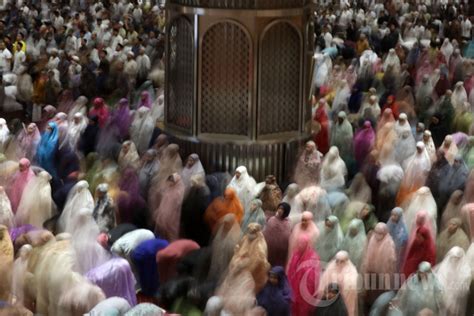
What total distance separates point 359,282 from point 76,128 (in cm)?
484

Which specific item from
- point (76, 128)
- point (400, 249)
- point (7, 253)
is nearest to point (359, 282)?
point (400, 249)

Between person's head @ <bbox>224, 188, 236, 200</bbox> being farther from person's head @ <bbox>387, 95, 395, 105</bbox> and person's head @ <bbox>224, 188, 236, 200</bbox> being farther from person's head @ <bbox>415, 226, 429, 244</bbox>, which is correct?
person's head @ <bbox>387, 95, 395, 105</bbox>

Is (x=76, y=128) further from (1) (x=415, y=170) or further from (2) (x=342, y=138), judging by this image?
(1) (x=415, y=170)

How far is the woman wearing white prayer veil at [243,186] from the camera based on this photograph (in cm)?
1109

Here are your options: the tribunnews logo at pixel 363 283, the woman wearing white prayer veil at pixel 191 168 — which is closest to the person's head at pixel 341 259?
the tribunnews logo at pixel 363 283

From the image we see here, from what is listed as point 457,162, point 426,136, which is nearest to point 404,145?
point 426,136

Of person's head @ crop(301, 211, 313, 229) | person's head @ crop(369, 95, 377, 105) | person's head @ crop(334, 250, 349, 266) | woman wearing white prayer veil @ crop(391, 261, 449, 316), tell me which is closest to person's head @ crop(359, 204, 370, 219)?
person's head @ crop(301, 211, 313, 229)

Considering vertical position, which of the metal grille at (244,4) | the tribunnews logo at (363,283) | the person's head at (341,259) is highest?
the metal grille at (244,4)

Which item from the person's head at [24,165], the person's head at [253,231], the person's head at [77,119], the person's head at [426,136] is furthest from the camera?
the person's head at [77,119]

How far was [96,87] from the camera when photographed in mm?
15789

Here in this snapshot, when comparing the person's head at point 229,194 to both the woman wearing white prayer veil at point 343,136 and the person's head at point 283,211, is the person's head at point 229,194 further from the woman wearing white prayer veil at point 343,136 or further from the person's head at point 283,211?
the woman wearing white prayer veil at point 343,136

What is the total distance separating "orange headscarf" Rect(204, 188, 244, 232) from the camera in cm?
1047

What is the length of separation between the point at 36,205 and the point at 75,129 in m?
2.40

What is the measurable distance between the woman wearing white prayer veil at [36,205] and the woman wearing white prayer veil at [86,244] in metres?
0.89
